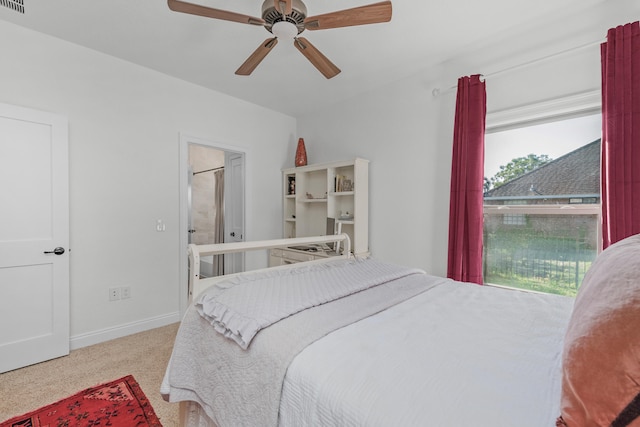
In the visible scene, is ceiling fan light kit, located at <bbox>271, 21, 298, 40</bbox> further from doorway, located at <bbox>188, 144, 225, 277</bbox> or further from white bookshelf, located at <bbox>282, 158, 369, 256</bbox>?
doorway, located at <bbox>188, 144, 225, 277</bbox>

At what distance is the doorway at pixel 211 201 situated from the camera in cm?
316

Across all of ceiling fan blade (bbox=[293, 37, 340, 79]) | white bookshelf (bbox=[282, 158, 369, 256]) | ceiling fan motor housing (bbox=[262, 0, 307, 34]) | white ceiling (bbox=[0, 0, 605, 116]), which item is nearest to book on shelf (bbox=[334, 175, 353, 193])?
white bookshelf (bbox=[282, 158, 369, 256])

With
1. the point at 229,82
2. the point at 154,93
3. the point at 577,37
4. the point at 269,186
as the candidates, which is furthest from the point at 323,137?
the point at 577,37

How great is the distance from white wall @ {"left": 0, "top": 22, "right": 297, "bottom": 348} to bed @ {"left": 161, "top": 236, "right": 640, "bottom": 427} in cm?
180

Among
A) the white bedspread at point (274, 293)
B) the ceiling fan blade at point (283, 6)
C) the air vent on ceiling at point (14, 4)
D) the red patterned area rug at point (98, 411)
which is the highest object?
the air vent on ceiling at point (14, 4)

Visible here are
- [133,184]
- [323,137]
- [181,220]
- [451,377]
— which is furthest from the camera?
[323,137]

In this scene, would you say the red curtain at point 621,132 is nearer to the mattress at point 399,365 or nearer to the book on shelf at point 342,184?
the mattress at point 399,365

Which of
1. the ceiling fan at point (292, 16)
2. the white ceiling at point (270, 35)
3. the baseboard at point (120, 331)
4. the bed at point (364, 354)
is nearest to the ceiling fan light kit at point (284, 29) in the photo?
the ceiling fan at point (292, 16)

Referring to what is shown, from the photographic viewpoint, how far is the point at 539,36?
2197 mm

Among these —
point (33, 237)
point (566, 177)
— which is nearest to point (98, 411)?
point (33, 237)

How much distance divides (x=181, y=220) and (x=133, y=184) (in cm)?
56

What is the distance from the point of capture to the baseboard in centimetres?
252

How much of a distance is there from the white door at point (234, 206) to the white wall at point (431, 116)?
1.12m

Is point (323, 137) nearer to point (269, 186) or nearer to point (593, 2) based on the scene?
point (269, 186)
